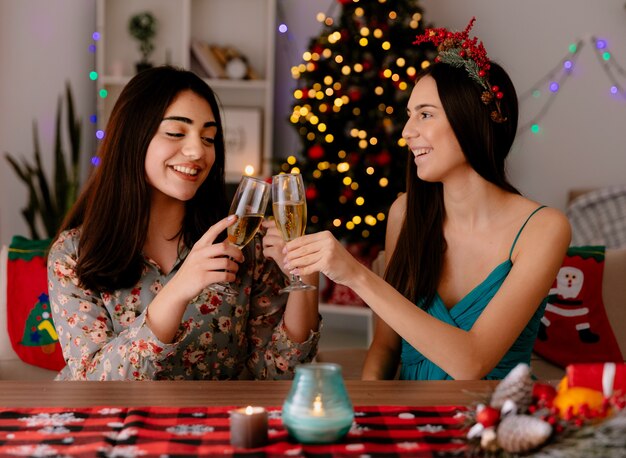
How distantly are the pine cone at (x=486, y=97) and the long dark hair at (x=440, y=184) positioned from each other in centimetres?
1

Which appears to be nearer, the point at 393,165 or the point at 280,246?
the point at 280,246

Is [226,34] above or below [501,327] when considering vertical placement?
above

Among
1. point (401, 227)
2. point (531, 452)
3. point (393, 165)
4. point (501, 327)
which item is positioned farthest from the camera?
point (393, 165)

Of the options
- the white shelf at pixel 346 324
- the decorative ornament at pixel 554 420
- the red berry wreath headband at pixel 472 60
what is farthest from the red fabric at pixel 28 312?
the white shelf at pixel 346 324

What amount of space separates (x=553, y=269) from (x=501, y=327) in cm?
25

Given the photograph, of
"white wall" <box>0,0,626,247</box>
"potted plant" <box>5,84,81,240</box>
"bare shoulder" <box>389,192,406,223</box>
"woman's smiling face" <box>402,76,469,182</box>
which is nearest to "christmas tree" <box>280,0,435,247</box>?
Result: "white wall" <box>0,0,626,247</box>

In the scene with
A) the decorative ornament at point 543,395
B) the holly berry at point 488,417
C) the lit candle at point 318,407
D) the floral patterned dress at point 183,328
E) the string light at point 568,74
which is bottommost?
the floral patterned dress at point 183,328

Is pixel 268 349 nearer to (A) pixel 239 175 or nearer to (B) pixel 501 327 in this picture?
(B) pixel 501 327

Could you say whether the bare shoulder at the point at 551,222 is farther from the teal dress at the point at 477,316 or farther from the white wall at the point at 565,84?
the white wall at the point at 565,84

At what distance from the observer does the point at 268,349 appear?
208 cm

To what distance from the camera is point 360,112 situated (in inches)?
192

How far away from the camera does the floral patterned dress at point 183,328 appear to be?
182 centimetres

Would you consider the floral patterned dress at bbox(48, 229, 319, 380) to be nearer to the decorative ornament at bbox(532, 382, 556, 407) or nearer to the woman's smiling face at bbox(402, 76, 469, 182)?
the woman's smiling face at bbox(402, 76, 469, 182)

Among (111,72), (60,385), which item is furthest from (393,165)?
(60,385)
